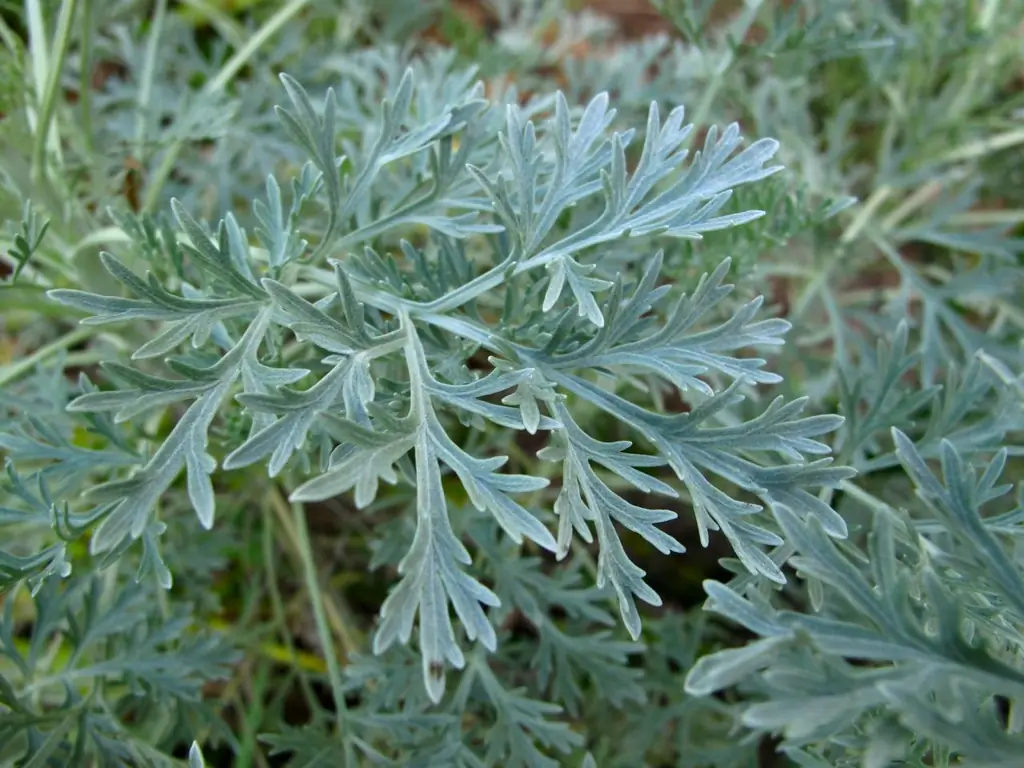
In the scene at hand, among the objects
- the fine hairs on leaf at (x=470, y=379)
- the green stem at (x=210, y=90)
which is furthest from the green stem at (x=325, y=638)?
the green stem at (x=210, y=90)

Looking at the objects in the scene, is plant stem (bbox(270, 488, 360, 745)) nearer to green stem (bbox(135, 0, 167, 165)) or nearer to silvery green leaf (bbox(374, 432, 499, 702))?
silvery green leaf (bbox(374, 432, 499, 702))

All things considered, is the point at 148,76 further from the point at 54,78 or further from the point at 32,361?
the point at 32,361

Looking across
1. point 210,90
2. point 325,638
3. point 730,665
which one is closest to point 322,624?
point 325,638

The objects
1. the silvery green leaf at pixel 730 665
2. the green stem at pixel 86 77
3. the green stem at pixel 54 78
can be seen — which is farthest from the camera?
the green stem at pixel 86 77

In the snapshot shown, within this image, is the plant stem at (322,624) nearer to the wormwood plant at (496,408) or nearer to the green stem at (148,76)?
the wormwood plant at (496,408)

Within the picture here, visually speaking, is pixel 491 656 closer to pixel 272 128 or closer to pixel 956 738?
pixel 956 738

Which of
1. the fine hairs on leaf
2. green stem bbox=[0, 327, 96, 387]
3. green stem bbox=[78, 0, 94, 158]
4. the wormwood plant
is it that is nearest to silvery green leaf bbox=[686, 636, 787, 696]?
the wormwood plant

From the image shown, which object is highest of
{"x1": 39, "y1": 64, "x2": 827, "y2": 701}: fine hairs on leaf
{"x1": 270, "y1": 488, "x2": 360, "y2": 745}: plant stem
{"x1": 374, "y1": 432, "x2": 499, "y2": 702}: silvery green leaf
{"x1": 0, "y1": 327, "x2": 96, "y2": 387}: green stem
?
{"x1": 39, "y1": 64, "x2": 827, "y2": 701}: fine hairs on leaf

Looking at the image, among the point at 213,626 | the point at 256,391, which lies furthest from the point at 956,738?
the point at 213,626
